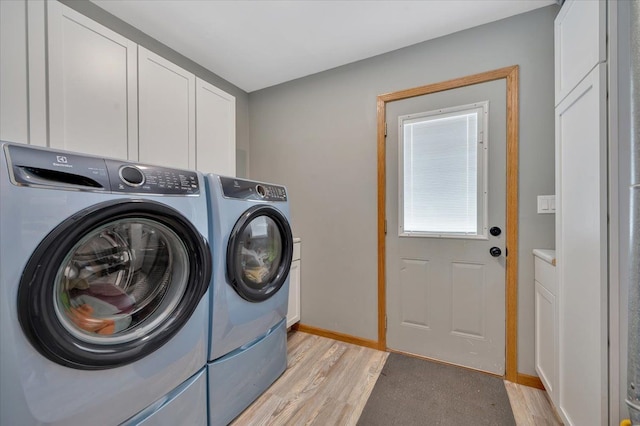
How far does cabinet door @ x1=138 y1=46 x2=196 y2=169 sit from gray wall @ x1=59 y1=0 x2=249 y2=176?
1.86 feet

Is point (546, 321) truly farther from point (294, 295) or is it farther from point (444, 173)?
point (294, 295)

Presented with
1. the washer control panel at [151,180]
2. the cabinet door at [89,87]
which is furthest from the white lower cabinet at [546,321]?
the cabinet door at [89,87]

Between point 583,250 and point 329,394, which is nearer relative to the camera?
point 583,250

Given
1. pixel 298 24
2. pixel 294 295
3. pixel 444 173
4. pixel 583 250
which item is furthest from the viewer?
pixel 294 295

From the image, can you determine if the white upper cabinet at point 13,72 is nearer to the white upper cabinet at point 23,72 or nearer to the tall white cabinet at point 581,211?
the white upper cabinet at point 23,72

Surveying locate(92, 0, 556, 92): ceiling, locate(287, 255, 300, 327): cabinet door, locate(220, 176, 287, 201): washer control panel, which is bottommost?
locate(287, 255, 300, 327): cabinet door

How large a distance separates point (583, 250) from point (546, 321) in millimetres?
640

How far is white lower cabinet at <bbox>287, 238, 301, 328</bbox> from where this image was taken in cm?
222

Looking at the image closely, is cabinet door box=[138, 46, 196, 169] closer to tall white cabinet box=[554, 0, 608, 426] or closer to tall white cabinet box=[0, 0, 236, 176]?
tall white cabinet box=[0, 0, 236, 176]

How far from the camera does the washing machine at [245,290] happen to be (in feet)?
4.04

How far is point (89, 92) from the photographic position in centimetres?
111

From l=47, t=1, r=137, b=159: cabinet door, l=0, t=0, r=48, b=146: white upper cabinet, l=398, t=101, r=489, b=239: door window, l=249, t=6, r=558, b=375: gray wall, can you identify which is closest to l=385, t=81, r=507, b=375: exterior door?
l=398, t=101, r=489, b=239: door window

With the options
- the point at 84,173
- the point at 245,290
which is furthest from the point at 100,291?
the point at 245,290

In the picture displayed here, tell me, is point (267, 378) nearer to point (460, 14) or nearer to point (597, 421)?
point (597, 421)
